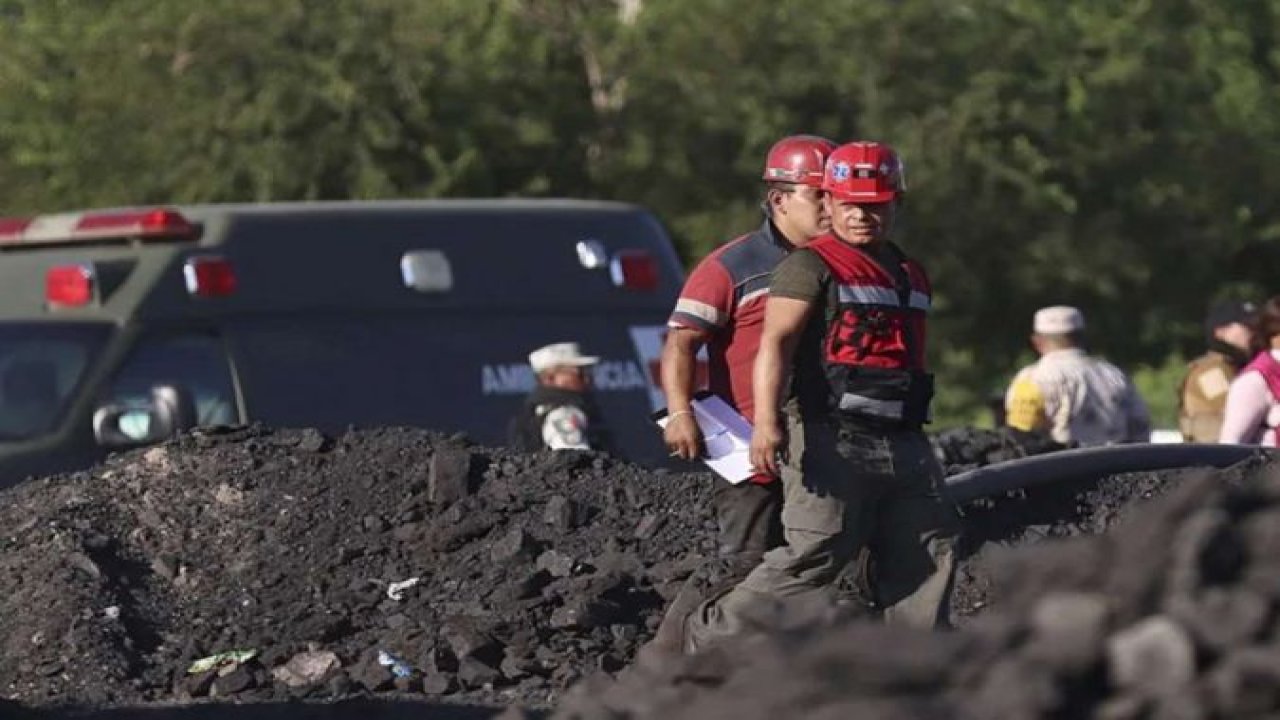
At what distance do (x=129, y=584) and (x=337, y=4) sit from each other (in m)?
19.9

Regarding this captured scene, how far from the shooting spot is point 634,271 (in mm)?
13453

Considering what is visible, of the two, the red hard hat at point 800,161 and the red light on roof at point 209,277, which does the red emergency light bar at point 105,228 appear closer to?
the red light on roof at point 209,277

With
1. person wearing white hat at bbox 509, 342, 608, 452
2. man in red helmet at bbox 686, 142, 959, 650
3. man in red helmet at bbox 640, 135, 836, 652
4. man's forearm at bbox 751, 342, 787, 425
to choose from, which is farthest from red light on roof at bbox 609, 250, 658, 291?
man's forearm at bbox 751, 342, 787, 425

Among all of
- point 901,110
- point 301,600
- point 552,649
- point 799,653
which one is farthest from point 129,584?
point 901,110

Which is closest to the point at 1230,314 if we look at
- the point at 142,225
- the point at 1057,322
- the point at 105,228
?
the point at 1057,322

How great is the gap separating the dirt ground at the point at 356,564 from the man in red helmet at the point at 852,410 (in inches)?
35.7

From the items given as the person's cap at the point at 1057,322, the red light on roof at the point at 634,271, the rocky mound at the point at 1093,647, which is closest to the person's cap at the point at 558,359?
the red light on roof at the point at 634,271

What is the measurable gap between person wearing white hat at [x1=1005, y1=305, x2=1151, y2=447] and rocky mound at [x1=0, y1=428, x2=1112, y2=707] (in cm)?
271

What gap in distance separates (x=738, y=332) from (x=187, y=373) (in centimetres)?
459

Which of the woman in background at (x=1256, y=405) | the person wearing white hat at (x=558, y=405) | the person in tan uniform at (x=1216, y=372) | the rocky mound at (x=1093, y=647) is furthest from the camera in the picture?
the person in tan uniform at (x=1216, y=372)

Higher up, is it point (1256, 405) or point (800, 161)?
point (800, 161)

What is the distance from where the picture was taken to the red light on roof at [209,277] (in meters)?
12.4

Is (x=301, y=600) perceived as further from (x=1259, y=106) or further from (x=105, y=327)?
(x=1259, y=106)

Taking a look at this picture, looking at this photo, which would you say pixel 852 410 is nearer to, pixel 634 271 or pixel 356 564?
pixel 356 564
